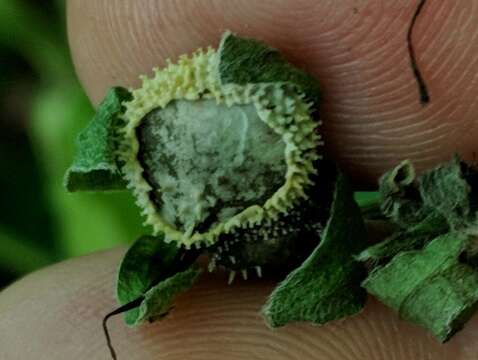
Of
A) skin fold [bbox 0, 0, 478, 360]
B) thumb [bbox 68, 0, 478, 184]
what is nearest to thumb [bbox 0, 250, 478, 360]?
skin fold [bbox 0, 0, 478, 360]

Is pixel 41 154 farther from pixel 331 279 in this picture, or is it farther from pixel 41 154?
pixel 331 279

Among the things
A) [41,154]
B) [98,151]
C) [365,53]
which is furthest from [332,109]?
[41,154]

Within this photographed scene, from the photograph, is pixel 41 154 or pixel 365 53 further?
pixel 41 154

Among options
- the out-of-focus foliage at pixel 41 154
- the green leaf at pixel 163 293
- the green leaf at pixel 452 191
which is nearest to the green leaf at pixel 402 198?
the green leaf at pixel 452 191

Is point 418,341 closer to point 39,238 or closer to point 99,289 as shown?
point 99,289

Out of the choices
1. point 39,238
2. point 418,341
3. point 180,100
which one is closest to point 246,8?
point 180,100

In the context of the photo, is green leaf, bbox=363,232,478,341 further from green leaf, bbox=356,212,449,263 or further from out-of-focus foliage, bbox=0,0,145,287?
out-of-focus foliage, bbox=0,0,145,287
